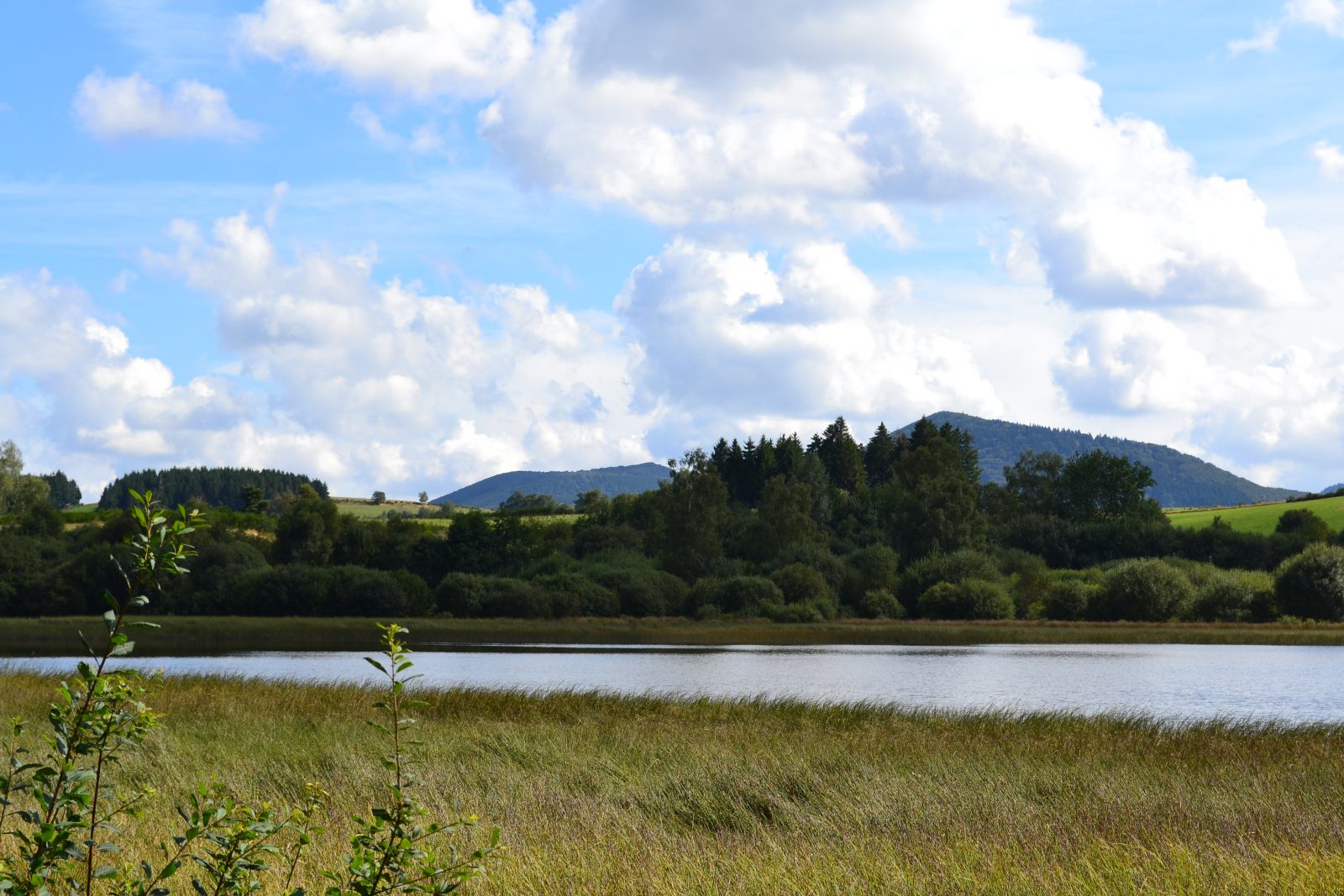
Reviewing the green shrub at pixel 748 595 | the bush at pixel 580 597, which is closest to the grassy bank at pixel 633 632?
the bush at pixel 580 597

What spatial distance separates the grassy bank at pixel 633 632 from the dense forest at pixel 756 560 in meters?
3.92

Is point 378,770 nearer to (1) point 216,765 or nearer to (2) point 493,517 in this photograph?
(1) point 216,765

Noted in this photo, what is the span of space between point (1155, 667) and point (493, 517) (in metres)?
72.4

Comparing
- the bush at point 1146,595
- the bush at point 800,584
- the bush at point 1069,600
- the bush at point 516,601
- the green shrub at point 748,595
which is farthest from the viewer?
the bush at point 800,584

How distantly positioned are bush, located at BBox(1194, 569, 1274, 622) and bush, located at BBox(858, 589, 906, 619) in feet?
63.6

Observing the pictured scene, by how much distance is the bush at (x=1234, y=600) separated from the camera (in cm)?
7819

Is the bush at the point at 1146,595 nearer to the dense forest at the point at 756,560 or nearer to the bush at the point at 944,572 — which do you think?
the dense forest at the point at 756,560

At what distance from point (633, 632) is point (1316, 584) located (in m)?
42.7

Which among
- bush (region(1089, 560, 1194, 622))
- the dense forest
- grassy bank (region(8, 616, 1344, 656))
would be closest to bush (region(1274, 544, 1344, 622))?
the dense forest

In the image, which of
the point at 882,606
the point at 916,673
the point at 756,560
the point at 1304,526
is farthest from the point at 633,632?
the point at 1304,526

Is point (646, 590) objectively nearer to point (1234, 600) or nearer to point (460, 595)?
point (460, 595)

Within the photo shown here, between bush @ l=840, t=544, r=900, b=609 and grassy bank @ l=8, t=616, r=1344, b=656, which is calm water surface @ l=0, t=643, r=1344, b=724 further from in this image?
bush @ l=840, t=544, r=900, b=609

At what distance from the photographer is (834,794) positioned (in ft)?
41.7

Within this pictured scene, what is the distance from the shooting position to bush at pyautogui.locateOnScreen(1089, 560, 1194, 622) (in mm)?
79500
